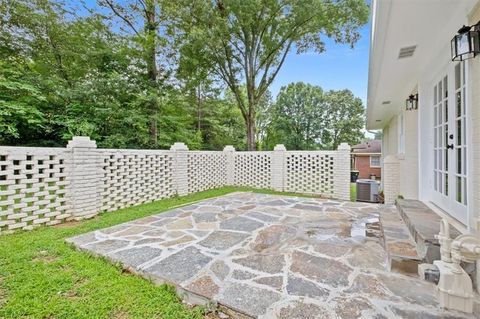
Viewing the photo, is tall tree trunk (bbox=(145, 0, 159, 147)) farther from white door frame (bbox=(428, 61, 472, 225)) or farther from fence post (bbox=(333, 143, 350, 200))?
white door frame (bbox=(428, 61, 472, 225))

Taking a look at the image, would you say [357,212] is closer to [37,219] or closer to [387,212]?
[387,212]

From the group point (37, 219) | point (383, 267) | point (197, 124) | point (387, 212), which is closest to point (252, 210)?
point (387, 212)

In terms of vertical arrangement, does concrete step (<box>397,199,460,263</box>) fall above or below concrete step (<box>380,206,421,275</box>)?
above

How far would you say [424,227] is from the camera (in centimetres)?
258

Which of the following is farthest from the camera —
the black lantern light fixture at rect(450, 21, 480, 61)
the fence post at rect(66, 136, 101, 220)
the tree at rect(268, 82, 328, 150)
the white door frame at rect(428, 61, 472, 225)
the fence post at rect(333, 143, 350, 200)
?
the tree at rect(268, 82, 328, 150)

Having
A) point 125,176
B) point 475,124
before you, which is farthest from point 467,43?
point 125,176

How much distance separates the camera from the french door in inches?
104

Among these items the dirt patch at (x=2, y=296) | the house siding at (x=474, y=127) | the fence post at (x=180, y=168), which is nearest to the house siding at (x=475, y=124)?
the house siding at (x=474, y=127)

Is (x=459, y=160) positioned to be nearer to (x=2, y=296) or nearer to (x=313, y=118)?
(x=2, y=296)

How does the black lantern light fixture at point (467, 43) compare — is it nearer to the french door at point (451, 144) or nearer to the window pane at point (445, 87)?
the french door at point (451, 144)

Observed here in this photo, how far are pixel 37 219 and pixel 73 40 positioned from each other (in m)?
8.25

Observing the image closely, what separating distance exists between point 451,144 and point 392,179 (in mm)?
2953

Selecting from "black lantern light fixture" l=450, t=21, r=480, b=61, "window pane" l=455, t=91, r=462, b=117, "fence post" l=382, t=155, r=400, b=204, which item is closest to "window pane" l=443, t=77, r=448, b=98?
"window pane" l=455, t=91, r=462, b=117

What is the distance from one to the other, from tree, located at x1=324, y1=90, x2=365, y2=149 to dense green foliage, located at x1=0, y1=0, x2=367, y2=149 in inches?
616
